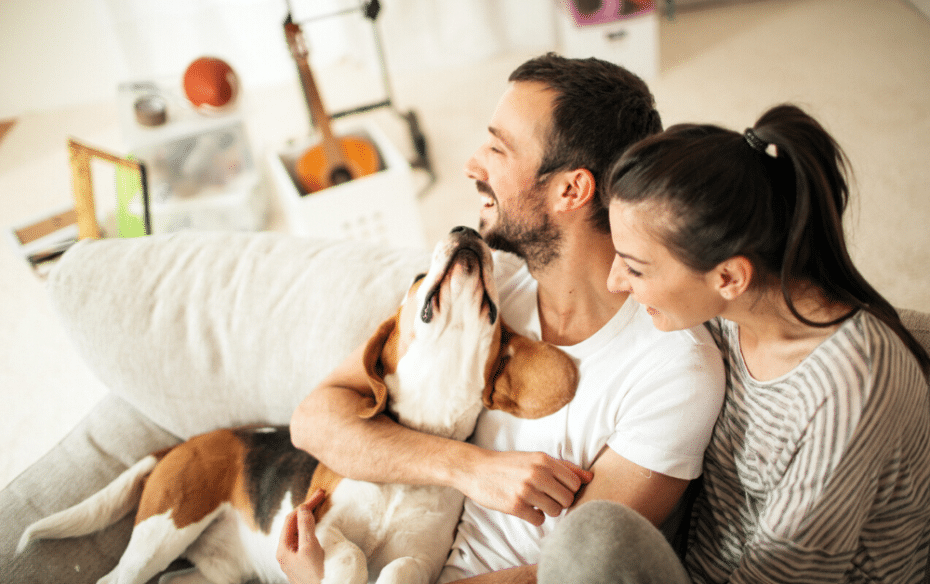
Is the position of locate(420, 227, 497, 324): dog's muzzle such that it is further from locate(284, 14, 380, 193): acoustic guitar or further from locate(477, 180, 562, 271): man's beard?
locate(284, 14, 380, 193): acoustic guitar

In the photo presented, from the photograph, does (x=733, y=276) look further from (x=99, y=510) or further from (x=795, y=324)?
(x=99, y=510)

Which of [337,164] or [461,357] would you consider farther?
[337,164]

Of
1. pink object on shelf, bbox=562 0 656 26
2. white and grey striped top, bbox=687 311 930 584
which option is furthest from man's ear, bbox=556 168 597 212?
pink object on shelf, bbox=562 0 656 26

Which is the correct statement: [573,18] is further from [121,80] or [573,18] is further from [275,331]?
[121,80]

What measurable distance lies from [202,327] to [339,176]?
43.4 inches

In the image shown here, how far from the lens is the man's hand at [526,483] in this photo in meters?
1.12

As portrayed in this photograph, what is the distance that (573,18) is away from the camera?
355cm

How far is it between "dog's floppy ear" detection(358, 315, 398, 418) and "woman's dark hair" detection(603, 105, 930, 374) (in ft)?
2.02

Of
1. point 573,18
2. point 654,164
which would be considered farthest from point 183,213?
point 654,164

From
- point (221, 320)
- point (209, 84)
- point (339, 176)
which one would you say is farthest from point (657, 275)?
point (209, 84)

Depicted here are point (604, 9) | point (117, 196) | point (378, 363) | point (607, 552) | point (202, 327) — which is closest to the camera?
point (607, 552)

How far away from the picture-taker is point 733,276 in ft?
3.09

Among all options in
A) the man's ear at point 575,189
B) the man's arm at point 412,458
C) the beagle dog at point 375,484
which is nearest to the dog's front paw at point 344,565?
the beagle dog at point 375,484

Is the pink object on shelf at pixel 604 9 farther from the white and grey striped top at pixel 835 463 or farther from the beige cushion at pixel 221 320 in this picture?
the white and grey striped top at pixel 835 463
